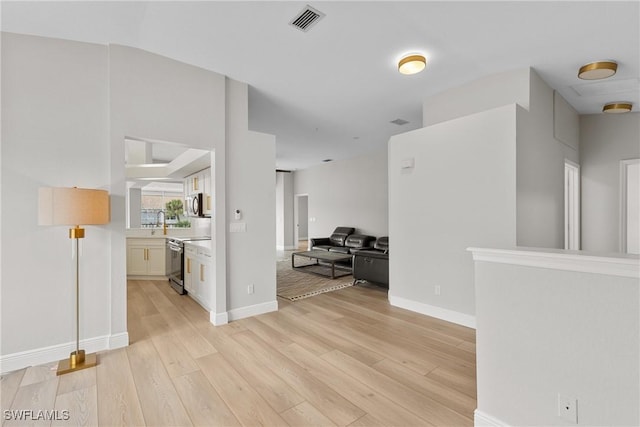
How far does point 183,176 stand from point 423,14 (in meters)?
5.34

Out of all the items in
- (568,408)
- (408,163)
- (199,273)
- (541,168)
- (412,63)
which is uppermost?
(412,63)

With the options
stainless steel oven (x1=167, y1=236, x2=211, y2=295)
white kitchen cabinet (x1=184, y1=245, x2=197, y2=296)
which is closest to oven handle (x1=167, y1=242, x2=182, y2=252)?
stainless steel oven (x1=167, y1=236, x2=211, y2=295)

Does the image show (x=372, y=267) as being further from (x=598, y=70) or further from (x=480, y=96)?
(x=598, y=70)

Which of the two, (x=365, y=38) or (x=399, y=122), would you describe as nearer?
(x=365, y=38)

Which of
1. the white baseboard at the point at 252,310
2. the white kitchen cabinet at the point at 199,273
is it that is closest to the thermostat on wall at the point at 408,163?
the white baseboard at the point at 252,310

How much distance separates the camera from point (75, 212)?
242 cm

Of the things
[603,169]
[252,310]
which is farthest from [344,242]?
[603,169]

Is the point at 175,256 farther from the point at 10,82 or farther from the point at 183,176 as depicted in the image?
the point at 10,82

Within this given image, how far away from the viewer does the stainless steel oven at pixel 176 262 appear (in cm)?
480

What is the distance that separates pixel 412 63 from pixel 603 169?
4.10 meters

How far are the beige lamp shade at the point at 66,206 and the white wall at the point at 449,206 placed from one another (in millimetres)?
3527

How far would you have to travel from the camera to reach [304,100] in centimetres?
437

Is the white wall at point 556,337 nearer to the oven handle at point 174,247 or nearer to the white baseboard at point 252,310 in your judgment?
the white baseboard at point 252,310

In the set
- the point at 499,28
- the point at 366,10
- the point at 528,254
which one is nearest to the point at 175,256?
the point at 366,10
